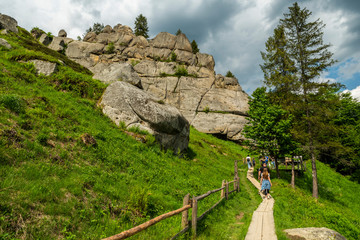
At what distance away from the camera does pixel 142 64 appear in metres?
49.0

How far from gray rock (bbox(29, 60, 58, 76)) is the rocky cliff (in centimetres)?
1631

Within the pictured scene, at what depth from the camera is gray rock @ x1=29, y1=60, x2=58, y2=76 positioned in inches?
685

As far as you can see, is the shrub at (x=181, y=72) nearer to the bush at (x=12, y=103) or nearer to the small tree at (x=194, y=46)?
the small tree at (x=194, y=46)

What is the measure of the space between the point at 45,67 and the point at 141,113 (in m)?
10.6

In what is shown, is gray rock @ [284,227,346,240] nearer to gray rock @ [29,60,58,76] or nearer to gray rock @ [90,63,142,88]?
gray rock @ [90,63,142,88]

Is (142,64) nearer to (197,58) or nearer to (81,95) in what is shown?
(197,58)

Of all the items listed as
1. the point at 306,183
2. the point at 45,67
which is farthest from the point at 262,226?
the point at 45,67

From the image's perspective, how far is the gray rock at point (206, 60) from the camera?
52.0m

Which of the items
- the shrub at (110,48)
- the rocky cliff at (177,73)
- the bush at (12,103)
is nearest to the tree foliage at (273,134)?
the rocky cliff at (177,73)

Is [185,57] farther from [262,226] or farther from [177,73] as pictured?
[262,226]

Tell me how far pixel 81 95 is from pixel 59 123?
762cm

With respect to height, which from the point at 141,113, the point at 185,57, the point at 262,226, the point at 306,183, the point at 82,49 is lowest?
the point at 262,226

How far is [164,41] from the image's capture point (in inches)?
2179

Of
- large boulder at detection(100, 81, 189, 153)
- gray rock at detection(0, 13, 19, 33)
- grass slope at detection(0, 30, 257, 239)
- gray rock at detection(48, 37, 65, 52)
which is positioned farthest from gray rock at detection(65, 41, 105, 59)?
large boulder at detection(100, 81, 189, 153)
